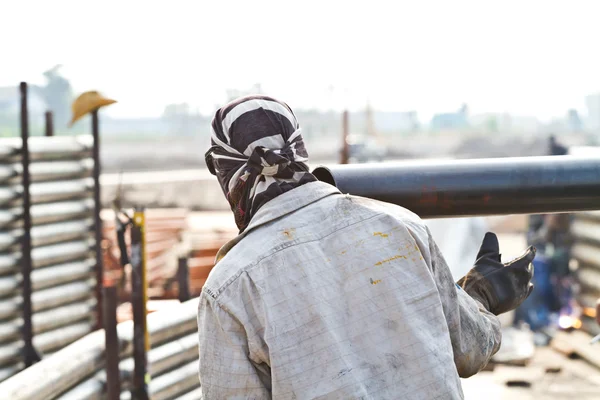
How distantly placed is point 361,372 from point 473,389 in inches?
221

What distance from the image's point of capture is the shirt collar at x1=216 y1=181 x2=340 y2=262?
1.78 metres

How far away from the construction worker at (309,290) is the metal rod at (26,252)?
300cm

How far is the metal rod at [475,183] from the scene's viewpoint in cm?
193

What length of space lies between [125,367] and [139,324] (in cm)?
24

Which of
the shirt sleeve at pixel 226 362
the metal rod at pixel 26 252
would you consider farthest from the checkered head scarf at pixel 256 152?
the metal rod at pixel 26 252

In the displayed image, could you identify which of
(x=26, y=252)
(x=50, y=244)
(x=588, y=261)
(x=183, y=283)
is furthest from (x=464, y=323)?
(x=588, y=261)

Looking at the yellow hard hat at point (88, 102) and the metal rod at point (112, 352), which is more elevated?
the yellow hard hat at point (88, 102)

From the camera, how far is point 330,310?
167 centimetres

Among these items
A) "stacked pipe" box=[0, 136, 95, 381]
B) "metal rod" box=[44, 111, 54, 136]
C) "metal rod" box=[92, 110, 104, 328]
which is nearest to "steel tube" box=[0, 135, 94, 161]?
"stacked pipe" box=[0, 136, 95, 381]

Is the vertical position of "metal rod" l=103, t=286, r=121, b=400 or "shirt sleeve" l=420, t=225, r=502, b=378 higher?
"shirt sleeve" l=420, t=225, r=502, b=378

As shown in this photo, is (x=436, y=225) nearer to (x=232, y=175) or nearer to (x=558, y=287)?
(x=558, y=287)

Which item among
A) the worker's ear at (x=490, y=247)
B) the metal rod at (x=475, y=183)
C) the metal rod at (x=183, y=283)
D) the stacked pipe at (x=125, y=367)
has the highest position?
the metal rod at (x=475, y=183)

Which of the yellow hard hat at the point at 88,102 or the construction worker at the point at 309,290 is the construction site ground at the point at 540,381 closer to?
the yellow hard hat at the point at 88,102

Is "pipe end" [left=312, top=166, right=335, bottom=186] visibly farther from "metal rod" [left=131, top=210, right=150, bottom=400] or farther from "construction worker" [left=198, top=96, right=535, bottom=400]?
"metal rod" [left=131, top=210, right=150, bottom=400]
